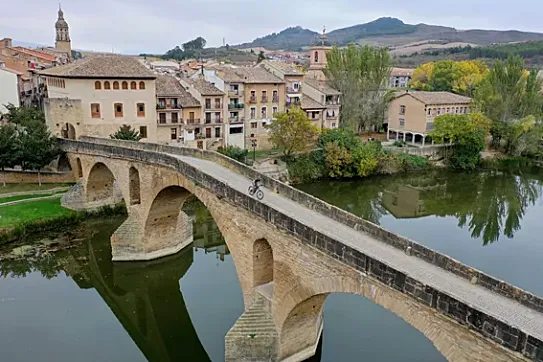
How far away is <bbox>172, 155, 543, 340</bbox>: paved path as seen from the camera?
8695 millimetres

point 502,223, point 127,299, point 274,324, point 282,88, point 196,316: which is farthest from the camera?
point 282,88

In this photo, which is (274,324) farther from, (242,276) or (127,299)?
(127,299)

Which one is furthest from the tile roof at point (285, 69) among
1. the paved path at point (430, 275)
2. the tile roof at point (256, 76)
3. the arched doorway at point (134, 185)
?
the paved path at point (430, 275)

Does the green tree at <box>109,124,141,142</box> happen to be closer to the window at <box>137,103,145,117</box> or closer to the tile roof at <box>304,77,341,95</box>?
the window at <box>137,103,145,117</box>

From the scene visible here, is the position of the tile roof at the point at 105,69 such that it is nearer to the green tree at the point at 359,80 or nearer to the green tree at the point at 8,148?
the green tree at the point at 8,148

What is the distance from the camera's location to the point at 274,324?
13844 mm

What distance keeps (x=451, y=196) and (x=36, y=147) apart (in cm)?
2912

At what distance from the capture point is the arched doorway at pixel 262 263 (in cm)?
1423

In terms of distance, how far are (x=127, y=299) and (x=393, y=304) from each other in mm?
13827

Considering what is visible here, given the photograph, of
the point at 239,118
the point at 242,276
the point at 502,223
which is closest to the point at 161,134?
the point at 239,118

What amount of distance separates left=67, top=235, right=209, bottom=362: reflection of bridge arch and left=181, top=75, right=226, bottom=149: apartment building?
14271 millimetres

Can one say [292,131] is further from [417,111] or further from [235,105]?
[417,111]

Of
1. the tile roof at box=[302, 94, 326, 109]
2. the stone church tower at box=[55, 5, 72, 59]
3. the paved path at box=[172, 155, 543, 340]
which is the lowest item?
the paved path at box=[172, 155, 543, 340]

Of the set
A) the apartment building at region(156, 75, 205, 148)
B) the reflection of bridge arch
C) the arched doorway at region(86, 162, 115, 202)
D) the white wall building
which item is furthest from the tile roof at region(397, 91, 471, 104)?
the white wall building
